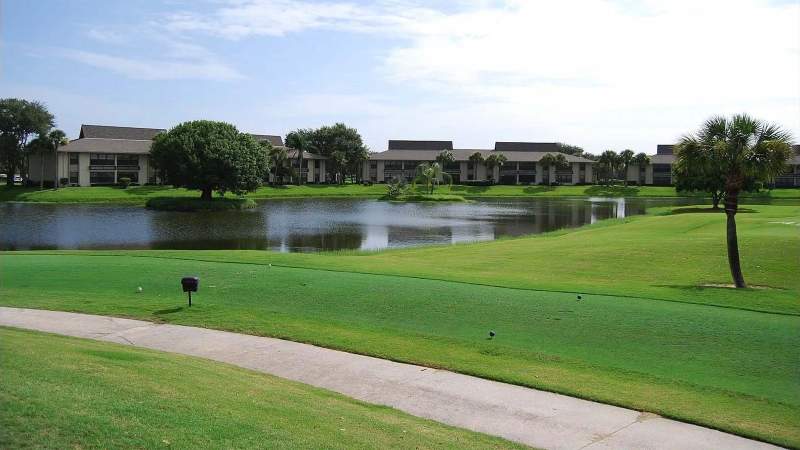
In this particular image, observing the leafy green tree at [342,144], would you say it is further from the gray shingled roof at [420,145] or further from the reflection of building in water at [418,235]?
the reflection of building in water at [418,235]

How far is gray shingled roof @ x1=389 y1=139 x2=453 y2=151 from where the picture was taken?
16488cm

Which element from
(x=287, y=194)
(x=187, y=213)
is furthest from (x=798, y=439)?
(x=287, y=194)

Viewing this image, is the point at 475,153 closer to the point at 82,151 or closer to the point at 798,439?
the point at 82,151

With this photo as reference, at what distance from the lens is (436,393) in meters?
10.7

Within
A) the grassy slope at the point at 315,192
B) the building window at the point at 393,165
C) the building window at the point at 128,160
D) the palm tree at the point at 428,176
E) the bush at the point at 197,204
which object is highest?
the building window at the point at 393,165

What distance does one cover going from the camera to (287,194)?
11038 cm

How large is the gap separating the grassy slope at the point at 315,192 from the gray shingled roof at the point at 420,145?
29.6 m

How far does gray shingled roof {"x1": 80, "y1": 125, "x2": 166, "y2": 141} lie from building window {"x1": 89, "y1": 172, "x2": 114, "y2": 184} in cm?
1188

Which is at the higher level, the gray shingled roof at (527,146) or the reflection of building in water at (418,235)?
the gray shingled roof at (527,146)

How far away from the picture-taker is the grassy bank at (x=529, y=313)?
36.8 feet

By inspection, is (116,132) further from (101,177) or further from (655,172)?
(655,172)

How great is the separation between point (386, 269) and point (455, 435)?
14.7m

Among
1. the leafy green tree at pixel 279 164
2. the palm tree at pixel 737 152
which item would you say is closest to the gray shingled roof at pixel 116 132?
the leafy green tree at pixel 279 164

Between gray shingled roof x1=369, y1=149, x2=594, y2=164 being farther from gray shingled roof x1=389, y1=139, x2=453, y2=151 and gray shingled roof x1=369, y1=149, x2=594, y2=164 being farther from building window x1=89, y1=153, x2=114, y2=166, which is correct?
building window x1=89, y1=153, x2=114, y2=166
